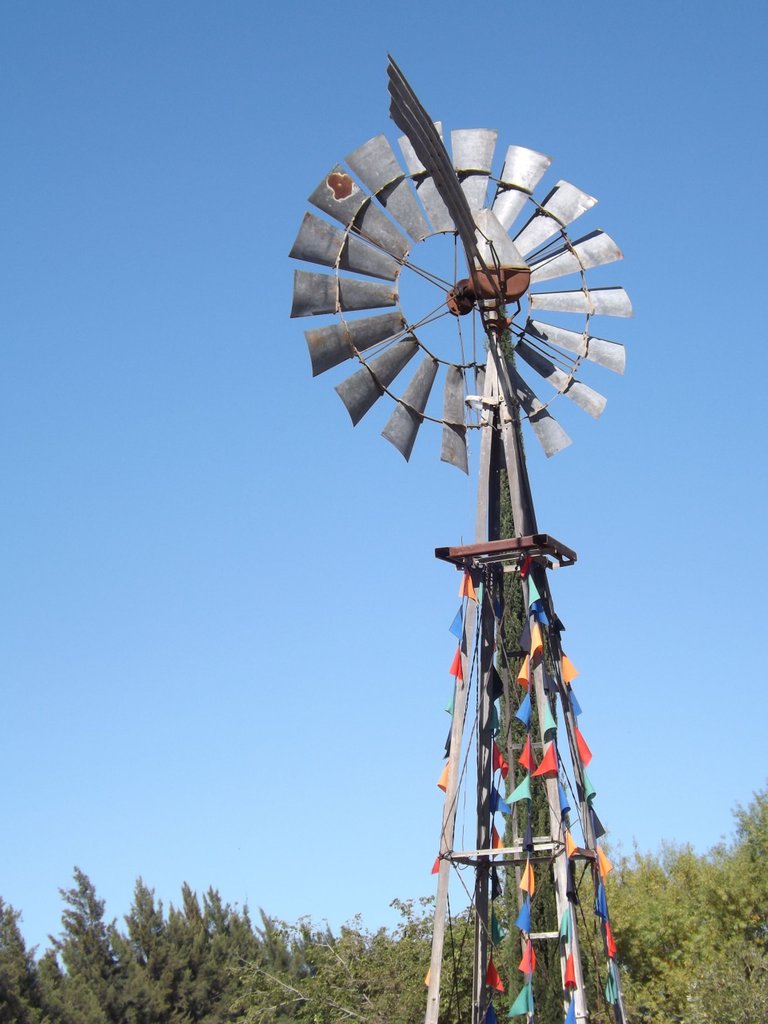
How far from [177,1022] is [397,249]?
23995 millimetres

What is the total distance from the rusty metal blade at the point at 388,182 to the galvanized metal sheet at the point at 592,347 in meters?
1.32

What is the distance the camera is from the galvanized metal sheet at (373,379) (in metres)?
10.5

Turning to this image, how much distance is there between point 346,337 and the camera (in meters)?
10.6

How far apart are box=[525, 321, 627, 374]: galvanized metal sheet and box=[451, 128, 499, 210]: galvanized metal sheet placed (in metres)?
1.15

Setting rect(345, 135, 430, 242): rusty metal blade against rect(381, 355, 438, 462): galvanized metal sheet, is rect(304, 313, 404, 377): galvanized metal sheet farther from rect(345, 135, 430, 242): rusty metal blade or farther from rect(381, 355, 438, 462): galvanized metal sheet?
rect(345, 135, 430, 242): rusty metal blade

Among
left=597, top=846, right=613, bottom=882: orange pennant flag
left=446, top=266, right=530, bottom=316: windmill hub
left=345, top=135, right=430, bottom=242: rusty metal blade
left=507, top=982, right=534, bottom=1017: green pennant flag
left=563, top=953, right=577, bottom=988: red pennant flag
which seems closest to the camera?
left=563, top=953, right=577, bottom=988: red pennant flag

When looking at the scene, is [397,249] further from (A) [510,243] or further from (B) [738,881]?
(B) [738,881]

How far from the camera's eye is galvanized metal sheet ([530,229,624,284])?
438 inches

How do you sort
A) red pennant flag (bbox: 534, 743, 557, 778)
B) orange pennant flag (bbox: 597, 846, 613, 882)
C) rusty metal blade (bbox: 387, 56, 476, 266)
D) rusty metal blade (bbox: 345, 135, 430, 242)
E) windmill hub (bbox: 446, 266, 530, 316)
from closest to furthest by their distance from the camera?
rusty metal blade (bbox: 387, 56, 476, 266)
red pennant flag (bbox: 534, 743, 557, 778)
orange pennant flag (bbox: 597, 846, 613, 882)
rusty metal blade (bbox: 345, 135, 430, 242)
windmill hub (bbox: 446, 266, 530, 316)

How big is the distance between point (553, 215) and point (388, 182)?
5.01 feet

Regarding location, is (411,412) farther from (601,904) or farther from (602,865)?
(601,904)

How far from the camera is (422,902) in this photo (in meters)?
21.5

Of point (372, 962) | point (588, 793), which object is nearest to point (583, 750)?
point (588, 793)

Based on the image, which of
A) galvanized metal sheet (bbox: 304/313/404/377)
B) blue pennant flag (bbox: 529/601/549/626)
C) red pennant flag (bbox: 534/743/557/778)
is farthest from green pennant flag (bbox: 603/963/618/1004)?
galvanized metal sheet (bbox: 304/313/404/377)
